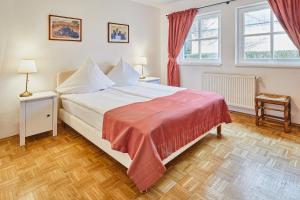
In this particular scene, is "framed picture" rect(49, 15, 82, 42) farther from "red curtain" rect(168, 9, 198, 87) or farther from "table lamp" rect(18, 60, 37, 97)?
"red curtain" rect(168, 9, 198, 87)

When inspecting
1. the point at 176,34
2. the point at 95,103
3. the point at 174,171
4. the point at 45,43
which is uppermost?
the point at 176,34

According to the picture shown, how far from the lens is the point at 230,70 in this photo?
407 cm

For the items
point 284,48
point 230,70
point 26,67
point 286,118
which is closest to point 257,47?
point 284,48

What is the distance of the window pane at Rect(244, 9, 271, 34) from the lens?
3.59m

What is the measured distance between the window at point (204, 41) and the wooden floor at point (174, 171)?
2.21m

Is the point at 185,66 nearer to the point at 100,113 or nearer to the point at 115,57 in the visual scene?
the point at 115,57

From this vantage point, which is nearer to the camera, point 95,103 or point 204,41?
point 95,103

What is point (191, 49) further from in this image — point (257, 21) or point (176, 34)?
point (257, 21)

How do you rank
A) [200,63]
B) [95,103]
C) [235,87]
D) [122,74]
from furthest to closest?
[200,63]
[122,74]
[235,87]
[95,103]

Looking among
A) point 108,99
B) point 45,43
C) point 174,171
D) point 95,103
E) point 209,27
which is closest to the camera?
point 174,171

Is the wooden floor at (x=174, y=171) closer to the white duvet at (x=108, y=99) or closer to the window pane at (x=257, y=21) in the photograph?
the white duvet at (x=108, y=99)

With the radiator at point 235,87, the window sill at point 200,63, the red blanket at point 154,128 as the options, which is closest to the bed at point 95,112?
the red blanket at point 154,128

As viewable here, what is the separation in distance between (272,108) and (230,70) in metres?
1.10

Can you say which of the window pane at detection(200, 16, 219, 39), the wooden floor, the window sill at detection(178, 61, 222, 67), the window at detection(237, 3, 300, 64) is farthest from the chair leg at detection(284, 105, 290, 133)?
the window pane at detection(200, 16, 219, 39)
